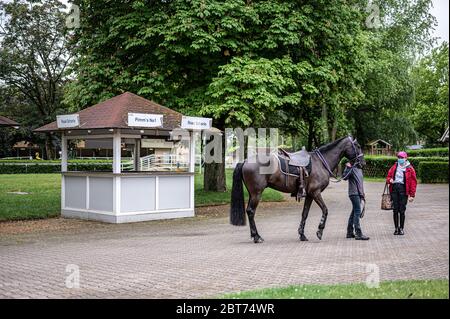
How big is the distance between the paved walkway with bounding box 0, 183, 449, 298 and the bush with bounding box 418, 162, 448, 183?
64.9ft

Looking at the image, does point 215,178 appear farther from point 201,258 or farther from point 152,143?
point 201,258

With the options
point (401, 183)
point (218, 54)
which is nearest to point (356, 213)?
point (401, 183)

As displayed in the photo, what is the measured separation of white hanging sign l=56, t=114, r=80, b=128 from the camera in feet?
54.8

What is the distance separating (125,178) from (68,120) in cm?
252

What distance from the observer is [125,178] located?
54.7 ft

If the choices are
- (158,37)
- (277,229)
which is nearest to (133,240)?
(277,229)

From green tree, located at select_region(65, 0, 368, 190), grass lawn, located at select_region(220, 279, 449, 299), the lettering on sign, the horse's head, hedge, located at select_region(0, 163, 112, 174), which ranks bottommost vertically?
grass lawn, located at select_region(220, 279, 449, 299)

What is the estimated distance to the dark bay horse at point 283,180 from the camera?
12547 mm

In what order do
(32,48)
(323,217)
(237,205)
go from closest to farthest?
(237,205) < (323,217) < (32,48)

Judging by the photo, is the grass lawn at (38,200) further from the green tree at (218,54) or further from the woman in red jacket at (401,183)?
the woman in red jacket at (401,183)

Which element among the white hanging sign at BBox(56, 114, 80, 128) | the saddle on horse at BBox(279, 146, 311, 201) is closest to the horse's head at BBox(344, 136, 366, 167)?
the saddle on horse at BBox(279, 146, 311, 201)

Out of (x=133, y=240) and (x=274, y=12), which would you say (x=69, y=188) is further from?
(x=274, y=12)

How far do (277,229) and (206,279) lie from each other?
692 cm

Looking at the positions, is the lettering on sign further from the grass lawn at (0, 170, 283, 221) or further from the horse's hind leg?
the horse's hind leg
